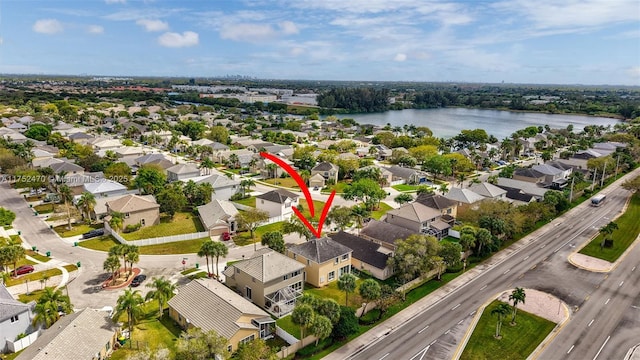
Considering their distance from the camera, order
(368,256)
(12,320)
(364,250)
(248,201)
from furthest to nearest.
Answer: (248,201)
(364,250)
(368,256)
(12,320)

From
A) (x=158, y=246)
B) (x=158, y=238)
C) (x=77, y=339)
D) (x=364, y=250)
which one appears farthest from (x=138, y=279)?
(x=364, y=250)

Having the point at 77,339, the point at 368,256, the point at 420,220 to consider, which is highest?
the point at 420,220

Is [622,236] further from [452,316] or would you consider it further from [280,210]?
[280,210]

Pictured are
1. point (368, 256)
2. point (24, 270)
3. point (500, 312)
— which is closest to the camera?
point (500, 312)

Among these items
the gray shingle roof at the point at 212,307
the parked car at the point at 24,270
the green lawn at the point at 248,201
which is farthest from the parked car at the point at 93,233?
the gray shingle roof at the point at 212,307

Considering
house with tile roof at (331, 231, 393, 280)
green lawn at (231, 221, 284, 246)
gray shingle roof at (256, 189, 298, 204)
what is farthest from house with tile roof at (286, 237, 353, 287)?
gray shingle roof at (256, 189, 298, 204)

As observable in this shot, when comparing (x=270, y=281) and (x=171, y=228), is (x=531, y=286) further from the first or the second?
(x=171, y=228)

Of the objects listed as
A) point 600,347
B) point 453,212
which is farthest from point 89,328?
point 453,212

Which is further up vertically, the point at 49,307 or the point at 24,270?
the point at 49,307
